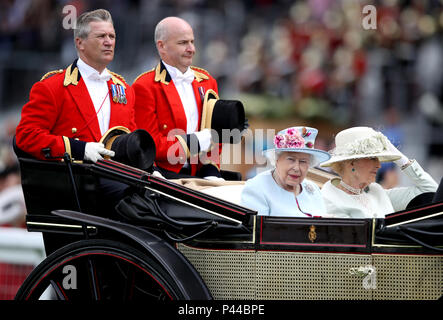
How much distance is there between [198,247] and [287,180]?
1.78ft

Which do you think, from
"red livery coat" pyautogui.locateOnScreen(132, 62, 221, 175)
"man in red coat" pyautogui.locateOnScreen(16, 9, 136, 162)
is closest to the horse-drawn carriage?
"man in red coat" pyautogui.locateOnScreen(16, 9, 136, 162)

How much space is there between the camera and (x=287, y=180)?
13.0 feet

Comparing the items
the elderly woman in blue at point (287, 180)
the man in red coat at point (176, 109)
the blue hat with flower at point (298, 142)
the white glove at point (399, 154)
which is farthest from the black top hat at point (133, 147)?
the white glove at point (399, 154)

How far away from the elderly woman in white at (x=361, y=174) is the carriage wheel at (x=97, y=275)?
0.97 metres

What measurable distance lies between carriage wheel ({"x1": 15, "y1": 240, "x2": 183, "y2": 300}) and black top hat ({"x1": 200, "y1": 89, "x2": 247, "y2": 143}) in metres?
1.11

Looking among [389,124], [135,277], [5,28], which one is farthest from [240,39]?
[135,277]

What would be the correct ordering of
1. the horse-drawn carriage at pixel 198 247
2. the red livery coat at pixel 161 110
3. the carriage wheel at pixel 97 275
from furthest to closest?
the red livery coat at pixel 161 110, the carriage wheel at pixel 97 275, the horse-drawn carriage at pixel 198 247

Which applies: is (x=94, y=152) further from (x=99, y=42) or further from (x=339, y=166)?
(x=339, y=166)

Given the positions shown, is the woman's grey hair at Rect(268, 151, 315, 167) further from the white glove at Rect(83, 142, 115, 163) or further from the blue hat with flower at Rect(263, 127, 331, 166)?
the white glove at Rect(83, 142, 115, 163)

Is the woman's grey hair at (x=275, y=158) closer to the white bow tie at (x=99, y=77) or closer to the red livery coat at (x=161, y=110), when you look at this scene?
the red livery coat at (x=161, y=110)

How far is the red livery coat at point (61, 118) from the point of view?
4.12m

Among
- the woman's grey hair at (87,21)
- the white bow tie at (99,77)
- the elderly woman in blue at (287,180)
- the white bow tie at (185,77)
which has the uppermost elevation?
the woman's grey hair at (87,21)

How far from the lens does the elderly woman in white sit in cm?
402
